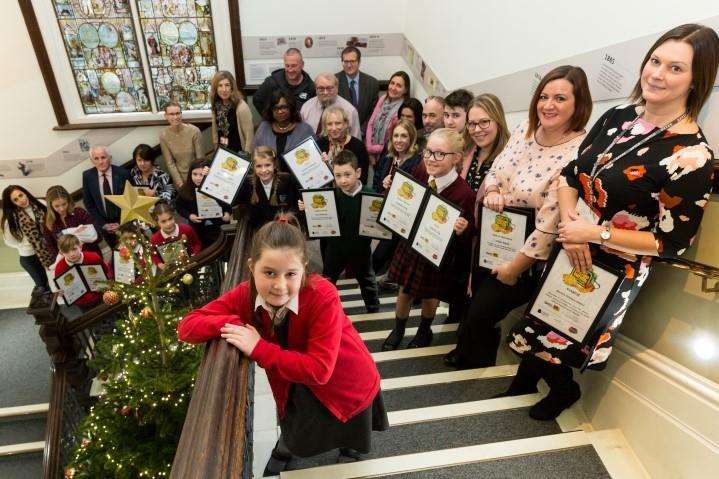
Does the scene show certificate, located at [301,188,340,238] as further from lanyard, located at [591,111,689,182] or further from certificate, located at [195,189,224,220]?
lanyard, located at [591,111,689,182]

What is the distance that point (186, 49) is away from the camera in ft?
17.3

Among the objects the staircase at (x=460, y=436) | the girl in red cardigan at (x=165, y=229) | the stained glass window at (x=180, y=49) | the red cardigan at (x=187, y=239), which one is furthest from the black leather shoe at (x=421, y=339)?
the stained glass window at (x=180, y=49)

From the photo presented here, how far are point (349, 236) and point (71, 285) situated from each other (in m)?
2.64

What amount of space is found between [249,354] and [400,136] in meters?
2.07

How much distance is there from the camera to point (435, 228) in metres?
2.09

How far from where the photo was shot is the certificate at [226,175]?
273 cm

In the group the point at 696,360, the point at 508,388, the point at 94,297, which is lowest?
the point at 94,297

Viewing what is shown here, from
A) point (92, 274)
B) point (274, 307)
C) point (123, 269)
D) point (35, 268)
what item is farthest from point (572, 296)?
point (35, 268)


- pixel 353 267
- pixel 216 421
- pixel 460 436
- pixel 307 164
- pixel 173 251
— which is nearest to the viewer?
pixel 216 421

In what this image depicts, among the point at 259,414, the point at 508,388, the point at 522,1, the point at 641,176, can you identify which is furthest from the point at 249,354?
the point at 522,1

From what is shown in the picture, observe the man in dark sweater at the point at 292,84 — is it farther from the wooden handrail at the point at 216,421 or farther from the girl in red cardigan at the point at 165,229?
the wooden handrail at the point at 216,421

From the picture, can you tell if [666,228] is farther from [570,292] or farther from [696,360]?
[696,360]

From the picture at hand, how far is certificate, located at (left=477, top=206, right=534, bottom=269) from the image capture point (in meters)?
1.80

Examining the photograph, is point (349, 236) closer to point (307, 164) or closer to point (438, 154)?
point (307, 164)
